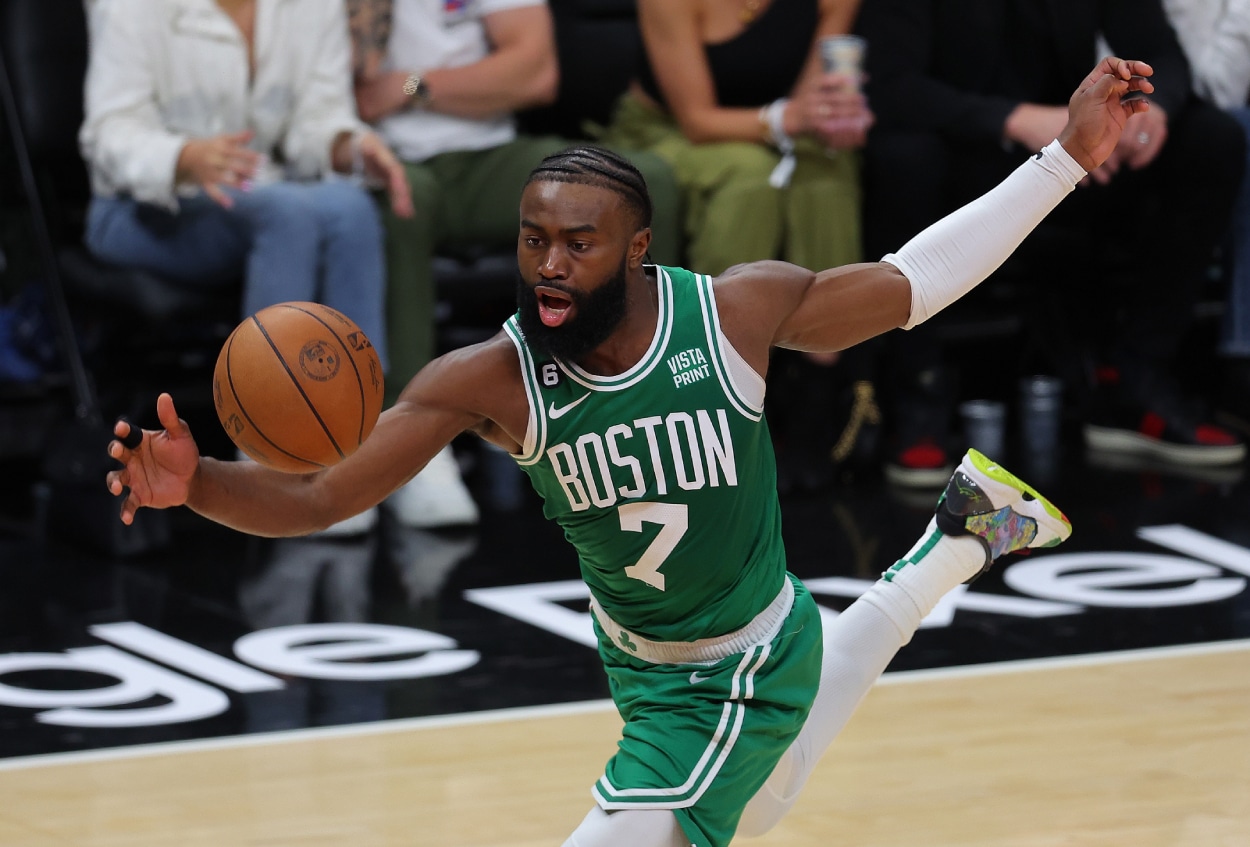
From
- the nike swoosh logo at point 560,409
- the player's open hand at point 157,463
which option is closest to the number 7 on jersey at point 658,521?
the nike swoosh logo at point 560,409

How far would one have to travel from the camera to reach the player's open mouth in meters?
2.68

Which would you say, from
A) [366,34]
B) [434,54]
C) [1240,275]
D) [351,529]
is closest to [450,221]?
[434,54]

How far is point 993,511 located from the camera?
356 centimetres

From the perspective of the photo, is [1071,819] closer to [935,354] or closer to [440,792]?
[440,792]

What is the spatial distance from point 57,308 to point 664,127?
210cm

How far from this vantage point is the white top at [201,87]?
548 cm

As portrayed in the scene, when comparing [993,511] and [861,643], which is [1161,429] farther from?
[861,643]

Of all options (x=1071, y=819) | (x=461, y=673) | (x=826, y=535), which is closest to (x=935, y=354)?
(x=826, y=535)

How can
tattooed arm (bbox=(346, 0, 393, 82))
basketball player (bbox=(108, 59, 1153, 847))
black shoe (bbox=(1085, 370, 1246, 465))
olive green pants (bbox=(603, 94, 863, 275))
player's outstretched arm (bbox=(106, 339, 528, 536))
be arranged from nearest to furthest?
player's outstretched arm (bbox=(106, 339, 528, 536))
basketball player (bbox=(108, 59, 1153, 847))
olive green pants (bbox=(603, 94, 863, 275))
tattooed arm (bbox=(346, 0, 393, 82))
black shoe (bbox=(1085, 370, 1246, 465))

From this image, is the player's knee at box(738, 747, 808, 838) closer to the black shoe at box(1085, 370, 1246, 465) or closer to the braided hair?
the braided hair

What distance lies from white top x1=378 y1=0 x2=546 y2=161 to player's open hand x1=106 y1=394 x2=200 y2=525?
11.9 feet

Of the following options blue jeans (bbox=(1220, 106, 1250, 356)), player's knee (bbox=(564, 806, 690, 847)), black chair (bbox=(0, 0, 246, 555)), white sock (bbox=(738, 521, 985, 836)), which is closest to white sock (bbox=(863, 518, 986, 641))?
white sock (bbox=(738, 521, 985, 836))

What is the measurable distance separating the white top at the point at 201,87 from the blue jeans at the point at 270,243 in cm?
10

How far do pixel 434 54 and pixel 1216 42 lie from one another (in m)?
2.84
